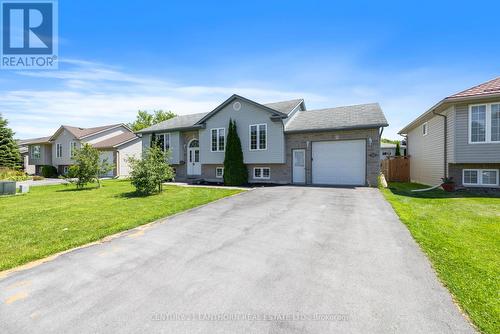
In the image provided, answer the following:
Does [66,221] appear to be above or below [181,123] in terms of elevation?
below

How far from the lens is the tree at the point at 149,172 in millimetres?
13070

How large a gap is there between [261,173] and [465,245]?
523 inches

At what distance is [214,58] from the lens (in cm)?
1321

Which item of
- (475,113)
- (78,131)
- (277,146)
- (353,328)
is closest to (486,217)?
(475,113)

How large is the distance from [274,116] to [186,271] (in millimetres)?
13556

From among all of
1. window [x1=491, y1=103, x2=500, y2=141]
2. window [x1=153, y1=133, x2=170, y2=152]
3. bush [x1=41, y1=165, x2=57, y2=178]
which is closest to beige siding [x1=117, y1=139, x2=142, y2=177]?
window [x1=153, y1=133, x2=170, y2=152]

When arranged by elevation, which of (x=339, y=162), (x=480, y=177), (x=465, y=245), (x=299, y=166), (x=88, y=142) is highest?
(x=88, y=142)

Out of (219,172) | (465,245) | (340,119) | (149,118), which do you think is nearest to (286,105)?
(340,119)

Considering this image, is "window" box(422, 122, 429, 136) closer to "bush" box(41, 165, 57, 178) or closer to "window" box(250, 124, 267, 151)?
"window" box(250, 124, 267, 151)

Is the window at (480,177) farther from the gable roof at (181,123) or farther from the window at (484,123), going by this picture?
the gable roof at (181,123)

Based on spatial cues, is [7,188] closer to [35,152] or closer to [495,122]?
[35,152]

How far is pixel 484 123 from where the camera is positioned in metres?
11.8

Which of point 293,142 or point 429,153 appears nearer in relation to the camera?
point 429,153

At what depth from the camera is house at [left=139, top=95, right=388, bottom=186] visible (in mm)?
14797
